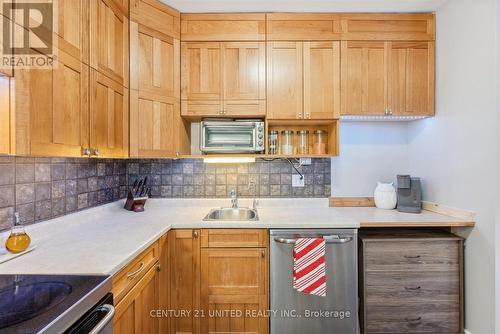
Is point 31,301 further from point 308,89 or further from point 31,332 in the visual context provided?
point 308,89

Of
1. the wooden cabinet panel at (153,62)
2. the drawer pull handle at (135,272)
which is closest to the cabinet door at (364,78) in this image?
the wooden cabinet panel at (153,62)

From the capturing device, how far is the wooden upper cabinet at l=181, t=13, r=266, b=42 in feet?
7.00

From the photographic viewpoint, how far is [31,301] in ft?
2.73

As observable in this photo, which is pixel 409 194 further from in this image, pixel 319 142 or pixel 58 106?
pixel 58 106

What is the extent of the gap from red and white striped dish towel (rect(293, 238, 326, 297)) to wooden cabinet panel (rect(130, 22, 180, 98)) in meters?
1.58

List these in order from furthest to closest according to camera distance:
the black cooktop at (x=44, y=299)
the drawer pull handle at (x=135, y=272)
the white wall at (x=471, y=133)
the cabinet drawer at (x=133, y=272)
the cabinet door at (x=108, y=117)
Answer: the white wall at (x=471, y=133)
the cabinet door at (x=108, y=117)
the drawer pull handle at (x=135, y=272)
the cabinet drawer at (x=133, y=272)
the black cooktop at (x=44, y=299)

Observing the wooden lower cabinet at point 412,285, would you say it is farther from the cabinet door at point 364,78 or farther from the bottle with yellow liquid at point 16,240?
the bottle with yellow liquid at point 16,240

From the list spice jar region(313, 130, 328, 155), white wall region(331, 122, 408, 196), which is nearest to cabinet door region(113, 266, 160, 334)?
spice jar region(313, 130, 328, 155)

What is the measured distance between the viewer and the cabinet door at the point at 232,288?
183cm

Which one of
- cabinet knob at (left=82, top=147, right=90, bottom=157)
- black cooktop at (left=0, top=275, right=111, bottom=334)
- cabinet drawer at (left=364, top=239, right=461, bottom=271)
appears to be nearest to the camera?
black cooktop at (left=0, top=275, right=111, bottom=334)

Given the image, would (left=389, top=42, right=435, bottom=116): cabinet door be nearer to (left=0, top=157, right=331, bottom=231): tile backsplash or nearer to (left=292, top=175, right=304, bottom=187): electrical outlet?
(left=0, top=157, right=331, bottom=231): tile backsplash

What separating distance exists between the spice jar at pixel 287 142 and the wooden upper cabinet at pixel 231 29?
2.76 feet

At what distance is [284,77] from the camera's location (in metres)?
2.13

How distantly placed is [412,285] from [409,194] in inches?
29.7
